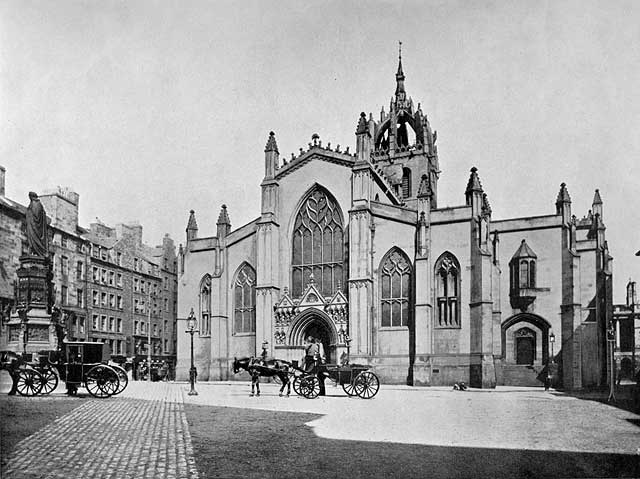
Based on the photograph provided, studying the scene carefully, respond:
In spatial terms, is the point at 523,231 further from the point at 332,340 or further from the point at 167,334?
the point at 167,334

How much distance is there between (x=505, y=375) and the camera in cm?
3544

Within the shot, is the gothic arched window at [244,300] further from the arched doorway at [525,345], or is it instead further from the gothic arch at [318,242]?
the arched doorway at [525,345]

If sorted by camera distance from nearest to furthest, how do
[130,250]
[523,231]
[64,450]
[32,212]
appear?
[64,450]
[32,212]
[523,231]
[130,250]

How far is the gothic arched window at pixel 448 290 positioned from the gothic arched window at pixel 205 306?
49.2 feet

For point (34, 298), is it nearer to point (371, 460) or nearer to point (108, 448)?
point (108, 448)

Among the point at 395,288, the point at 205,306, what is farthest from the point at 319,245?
the point at 205,306

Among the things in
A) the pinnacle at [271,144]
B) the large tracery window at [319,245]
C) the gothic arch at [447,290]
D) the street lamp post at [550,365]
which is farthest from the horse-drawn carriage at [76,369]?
the street lamp post at [550,365]

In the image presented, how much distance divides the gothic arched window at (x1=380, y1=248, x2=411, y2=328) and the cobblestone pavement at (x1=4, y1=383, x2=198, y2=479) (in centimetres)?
1909

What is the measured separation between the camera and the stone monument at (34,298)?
25.5 meters

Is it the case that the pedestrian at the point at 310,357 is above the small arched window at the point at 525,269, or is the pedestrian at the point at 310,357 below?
below

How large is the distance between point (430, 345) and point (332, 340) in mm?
5647

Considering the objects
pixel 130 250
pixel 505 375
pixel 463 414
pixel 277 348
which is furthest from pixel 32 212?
pixel 130 250

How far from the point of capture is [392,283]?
112 feet

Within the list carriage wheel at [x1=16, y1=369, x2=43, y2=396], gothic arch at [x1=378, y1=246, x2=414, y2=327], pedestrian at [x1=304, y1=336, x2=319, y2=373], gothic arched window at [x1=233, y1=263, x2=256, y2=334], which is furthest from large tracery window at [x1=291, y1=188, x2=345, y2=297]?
carriage wheel at [x1=16, y1=369, x2=43, y2=396]
